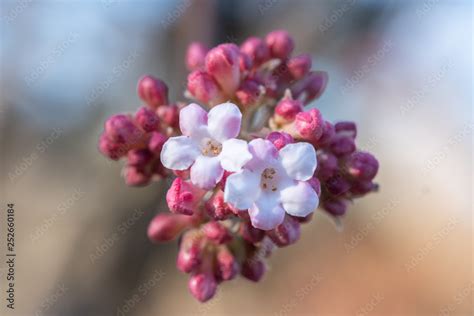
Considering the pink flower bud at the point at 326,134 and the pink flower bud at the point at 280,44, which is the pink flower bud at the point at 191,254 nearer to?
the pink flower bud at the point at 326,134

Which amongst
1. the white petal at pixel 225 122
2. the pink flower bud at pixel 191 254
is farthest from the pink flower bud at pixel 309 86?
the pink flower bud at pixel 191 254

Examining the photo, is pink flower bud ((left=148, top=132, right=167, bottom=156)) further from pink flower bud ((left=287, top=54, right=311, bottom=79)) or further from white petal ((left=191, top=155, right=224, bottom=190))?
pink flower bud ((left=287, top=54, right=311, bottom=79))

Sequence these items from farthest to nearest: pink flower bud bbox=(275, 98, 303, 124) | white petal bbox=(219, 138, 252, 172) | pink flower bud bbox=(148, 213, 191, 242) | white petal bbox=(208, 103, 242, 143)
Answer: pink flower bud bbox=(148, 213, 191, 242)
pink flower bud bbox=(275, 98, 303, 124)
white petal bbox=(208, 103, 242, 143)
white petal bbox=(219, 138, 252, 172)

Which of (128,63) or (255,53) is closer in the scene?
(255,53)

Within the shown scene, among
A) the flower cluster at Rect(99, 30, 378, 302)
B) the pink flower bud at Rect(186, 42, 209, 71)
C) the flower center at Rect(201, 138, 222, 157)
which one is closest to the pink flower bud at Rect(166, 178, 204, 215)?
the flower cluster at Rect(99, 30, 378, 302)

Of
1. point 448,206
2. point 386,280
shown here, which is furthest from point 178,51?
point 448,206

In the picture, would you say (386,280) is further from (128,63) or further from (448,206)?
(128,63)

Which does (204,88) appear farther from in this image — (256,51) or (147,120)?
(256,51)
